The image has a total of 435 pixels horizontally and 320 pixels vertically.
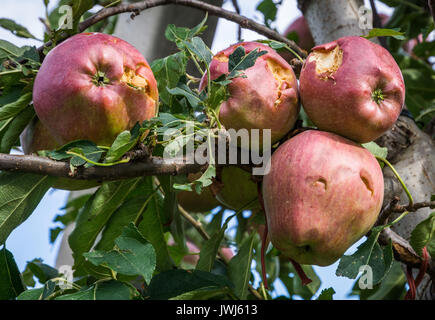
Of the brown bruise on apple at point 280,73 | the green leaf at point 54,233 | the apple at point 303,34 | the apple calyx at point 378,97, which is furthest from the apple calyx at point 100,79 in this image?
the apple at point 303,34

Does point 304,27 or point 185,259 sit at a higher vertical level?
point 304,27

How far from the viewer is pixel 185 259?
159cm

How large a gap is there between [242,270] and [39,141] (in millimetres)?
399

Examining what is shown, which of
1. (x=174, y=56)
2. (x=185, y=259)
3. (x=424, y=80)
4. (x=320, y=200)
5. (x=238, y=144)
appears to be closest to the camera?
(x=320, y=200)

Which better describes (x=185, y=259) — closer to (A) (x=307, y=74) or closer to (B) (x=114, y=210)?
(B) (x=114, y=210)

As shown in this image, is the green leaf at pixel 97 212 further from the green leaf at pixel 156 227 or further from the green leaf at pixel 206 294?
the green leaf at pixel 206 294

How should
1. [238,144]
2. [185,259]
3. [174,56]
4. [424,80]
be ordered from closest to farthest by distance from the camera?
[238,144] < [174,56] < [424,80] < [185,259]

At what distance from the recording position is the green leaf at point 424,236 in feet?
2.69

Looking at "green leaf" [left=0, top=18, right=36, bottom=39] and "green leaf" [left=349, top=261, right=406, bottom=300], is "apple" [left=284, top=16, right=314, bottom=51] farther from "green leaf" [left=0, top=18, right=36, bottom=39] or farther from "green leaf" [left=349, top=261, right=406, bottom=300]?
"green leaf" [left=0, top=18, right=36, bottom=39]

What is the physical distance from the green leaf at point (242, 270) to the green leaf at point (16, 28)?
53 centimetres

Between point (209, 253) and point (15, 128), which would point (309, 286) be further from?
point (15, 128)

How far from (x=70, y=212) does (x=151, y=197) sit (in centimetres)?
54

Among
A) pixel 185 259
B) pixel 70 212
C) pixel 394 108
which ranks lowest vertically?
pixel 185 259
